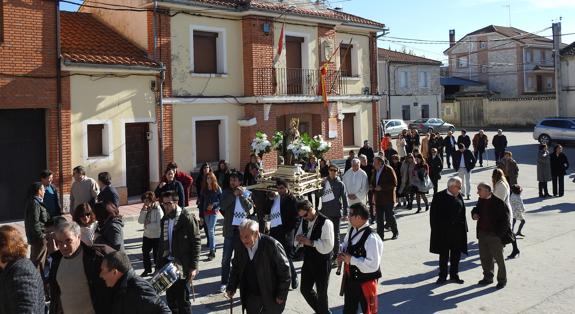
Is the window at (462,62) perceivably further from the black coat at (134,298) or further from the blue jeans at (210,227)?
the black coat at (134,298)

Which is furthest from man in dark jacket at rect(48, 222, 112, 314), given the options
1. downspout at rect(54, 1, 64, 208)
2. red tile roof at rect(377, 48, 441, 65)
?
red tile roof at rect(377, 48, 441, 65)

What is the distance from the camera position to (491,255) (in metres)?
9.16

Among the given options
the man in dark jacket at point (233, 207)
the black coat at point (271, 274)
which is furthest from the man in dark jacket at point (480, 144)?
the black coat at point (271, 274)

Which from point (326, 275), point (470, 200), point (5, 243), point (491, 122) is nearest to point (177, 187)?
point (326, 275)

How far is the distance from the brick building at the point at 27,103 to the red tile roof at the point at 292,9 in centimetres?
507

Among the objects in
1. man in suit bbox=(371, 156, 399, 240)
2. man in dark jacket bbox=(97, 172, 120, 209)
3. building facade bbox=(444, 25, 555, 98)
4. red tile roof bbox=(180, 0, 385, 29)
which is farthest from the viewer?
building facade bbox=(444, 25, 555, 98)

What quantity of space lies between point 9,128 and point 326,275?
11.1m

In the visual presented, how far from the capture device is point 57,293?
5.70 m

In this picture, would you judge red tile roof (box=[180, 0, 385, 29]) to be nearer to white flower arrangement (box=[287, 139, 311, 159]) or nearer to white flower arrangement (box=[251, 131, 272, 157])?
white flower arrangement (box=[251, 131, 272, 157])

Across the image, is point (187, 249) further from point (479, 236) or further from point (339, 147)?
point (339, 147)

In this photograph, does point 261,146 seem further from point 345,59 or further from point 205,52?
point 345,59

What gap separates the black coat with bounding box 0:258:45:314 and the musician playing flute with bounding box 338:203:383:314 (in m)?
3.21

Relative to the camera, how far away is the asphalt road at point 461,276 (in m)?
8.23

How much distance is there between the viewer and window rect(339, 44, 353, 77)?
80.7 ft
